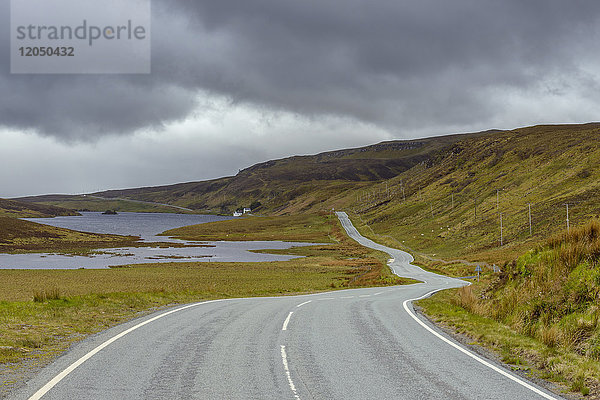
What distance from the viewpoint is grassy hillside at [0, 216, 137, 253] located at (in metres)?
99.6

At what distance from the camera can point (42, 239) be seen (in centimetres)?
11131

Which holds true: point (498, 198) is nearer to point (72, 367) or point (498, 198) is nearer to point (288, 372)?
point (288, 372)

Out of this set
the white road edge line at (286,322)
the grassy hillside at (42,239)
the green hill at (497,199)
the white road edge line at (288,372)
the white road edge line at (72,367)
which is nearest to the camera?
the white road edge line at (72,367)

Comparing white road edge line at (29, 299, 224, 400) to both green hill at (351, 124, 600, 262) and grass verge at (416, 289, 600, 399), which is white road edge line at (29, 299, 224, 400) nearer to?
grass verge at (416, 289, 600, 399)

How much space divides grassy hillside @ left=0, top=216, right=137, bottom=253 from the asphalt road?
95.4m

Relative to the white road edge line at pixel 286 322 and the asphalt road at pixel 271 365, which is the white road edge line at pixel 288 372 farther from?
the white road edge line at pixel 286 322

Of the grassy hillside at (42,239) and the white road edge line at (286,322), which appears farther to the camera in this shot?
the grassy hillside at (42,239)

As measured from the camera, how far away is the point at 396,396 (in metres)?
7.84

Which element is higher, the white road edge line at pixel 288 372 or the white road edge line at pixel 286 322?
the white road edge line at pixel 288 372

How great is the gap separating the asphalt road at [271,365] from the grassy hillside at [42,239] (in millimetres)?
95354

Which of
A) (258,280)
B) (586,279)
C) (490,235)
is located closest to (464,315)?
(586,279)

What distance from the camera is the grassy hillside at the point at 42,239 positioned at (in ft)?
327

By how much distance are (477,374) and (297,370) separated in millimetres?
3712

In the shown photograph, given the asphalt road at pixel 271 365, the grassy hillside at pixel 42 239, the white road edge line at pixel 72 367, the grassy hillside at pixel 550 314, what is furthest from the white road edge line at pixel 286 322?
the grassy hillside at pixel 42 239
